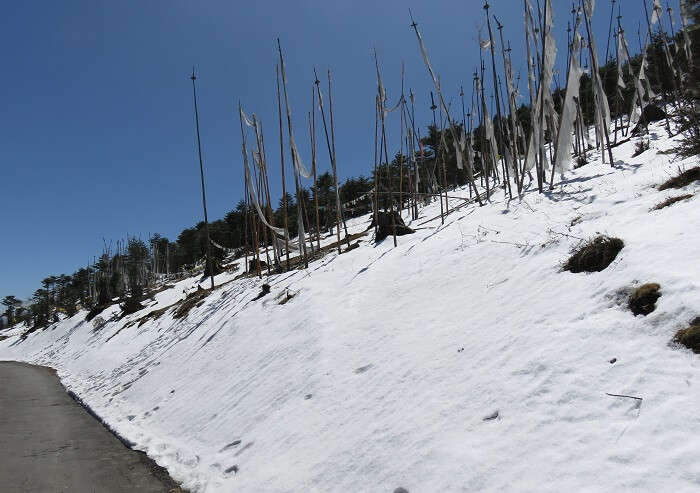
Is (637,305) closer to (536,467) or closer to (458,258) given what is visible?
(536,467)

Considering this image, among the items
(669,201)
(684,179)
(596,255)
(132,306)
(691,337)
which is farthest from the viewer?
(132,306)

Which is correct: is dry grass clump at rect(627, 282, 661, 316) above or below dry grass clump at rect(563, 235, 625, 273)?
below

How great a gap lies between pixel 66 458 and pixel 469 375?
6.04 metres

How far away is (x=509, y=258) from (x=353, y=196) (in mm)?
33253

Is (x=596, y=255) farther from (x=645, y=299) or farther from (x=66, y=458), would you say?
(x=66, y=458)

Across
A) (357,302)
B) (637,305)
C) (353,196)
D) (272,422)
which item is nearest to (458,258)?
(357,302)

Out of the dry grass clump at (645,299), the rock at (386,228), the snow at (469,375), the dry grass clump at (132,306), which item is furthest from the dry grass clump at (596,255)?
the dry grass clump at (132,306)

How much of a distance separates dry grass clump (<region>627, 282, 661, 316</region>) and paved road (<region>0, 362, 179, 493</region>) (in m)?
5.50

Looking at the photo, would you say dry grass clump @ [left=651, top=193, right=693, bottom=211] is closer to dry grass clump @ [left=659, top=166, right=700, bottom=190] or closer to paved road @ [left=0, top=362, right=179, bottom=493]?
dry grass clump @ [left=659, top=166, right=700, bottom=190]

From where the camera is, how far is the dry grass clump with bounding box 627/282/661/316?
3605mm

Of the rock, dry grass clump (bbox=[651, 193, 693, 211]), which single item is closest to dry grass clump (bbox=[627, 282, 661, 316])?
dry grass clump (bbox=[651, 193, 693, 211])

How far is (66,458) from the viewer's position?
5.83 m

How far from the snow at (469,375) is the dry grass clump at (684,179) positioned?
404 mm

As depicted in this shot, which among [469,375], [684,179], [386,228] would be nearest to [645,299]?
[469,375]
